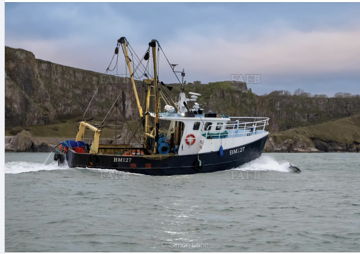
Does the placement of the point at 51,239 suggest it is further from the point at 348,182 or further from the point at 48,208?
the point at 348,182

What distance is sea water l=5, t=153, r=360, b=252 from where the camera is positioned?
15.1 metres

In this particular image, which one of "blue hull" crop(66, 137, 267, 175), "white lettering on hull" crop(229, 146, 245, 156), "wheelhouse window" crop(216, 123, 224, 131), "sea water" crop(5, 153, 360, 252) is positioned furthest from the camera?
"white lettering on hull" crop(229, 146, 245, 156)

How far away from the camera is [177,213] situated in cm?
1975

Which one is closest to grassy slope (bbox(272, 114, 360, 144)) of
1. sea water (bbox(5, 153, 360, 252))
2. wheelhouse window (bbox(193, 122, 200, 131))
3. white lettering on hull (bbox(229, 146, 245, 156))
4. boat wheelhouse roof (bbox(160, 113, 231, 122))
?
white lettering on hull (bbox(229, 146, 245, 156))

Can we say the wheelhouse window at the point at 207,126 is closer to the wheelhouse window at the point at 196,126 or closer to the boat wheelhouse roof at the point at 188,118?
the boat wheelhouse roof at the point at 188,118

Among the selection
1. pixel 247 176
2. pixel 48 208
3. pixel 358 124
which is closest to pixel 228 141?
pixel 247 176

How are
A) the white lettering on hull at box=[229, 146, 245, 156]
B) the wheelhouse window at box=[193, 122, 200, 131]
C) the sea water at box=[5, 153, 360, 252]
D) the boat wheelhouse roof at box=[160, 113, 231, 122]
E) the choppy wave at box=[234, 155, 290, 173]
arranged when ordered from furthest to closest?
the choppy wave at box=[234, 155, 290, 173] → the white lettering on hull at box=[229, 146, 245, 156] → the wheelhouse window at box=[193, 122, 200, 131] → the boat wheelhouse roof at box=[160, 113, 231, 122] → the sea water at box=[5, 153, 360, 252]

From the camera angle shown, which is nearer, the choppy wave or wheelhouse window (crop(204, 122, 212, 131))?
wheelhouse window (crop(204, 122, 212, 131))

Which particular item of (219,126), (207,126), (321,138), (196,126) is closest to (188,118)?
(196,126)

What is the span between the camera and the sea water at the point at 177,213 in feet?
49.5

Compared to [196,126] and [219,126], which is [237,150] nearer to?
[219,126]

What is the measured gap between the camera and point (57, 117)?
199 m

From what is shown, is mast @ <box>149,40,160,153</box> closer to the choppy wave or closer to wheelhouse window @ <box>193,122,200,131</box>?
wheelhouse window @ <box>193,122,200,131</box>

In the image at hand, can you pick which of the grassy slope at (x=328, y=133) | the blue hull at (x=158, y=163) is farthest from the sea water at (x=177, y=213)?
the grassy slope at (x=328, y=133)
